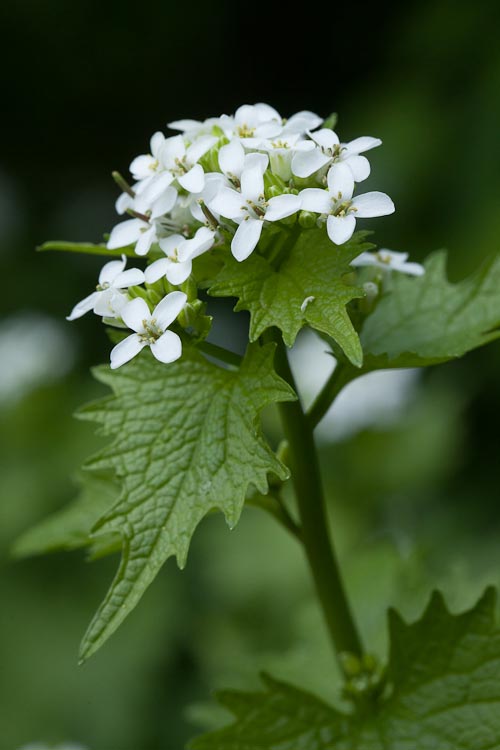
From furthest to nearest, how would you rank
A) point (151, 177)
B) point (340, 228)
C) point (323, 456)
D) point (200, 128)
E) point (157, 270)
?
point (323, 456), point (200, 128), point (151, 177), point (157, 270), point (340, 228)

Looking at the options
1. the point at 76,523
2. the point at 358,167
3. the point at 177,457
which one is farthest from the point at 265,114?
the point at 76,523

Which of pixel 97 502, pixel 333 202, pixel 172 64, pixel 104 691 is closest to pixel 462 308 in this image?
pixel 333 202

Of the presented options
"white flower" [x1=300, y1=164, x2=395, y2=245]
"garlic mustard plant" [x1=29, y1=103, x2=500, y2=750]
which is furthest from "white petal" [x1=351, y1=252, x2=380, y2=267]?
"white flower" [x1=300, y1=164, x2=395, y2=245]

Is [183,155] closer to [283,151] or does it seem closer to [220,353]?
[283,151]

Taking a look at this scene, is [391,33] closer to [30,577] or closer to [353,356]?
[30,577]

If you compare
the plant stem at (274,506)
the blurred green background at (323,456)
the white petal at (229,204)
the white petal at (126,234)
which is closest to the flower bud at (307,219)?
the white petal at (229,204)

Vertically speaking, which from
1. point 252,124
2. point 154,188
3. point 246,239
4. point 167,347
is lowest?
point 167,347

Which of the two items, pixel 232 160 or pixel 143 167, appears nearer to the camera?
pixel 232 160

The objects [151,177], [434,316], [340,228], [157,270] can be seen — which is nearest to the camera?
[340,228]

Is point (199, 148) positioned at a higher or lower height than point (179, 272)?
higher
